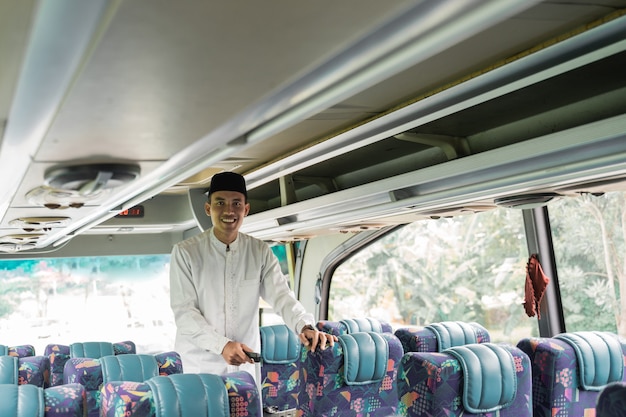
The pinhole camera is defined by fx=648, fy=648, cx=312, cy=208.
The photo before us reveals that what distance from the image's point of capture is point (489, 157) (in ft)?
10.2

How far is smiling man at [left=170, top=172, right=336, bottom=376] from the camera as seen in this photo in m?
3.46

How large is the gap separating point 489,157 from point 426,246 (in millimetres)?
3881

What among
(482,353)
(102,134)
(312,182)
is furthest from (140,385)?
(312,182)

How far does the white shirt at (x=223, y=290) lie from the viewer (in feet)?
11.3

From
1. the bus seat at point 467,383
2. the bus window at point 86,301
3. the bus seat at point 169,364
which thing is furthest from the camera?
the bus window at point 86,301

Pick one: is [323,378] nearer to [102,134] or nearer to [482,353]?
[482,353]

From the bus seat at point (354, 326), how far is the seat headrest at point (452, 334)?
4.61 ft

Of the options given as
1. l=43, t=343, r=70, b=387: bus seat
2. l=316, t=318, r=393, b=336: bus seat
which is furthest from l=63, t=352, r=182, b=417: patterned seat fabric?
l=316, t=318, r=393, b=336: bus seat

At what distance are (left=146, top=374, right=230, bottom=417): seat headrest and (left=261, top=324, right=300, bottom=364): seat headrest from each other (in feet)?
11.2

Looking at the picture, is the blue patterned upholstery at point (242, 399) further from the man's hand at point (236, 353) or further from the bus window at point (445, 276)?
the bus window at point (445, 276)

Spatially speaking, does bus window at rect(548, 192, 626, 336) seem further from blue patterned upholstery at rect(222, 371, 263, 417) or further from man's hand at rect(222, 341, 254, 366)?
blue patterned upholstery at rect(222, 371, 263, 417)

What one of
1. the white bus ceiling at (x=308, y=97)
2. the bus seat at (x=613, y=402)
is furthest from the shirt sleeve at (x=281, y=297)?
the bus seat at (x=613, y=402)

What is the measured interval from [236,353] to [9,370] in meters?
2.06

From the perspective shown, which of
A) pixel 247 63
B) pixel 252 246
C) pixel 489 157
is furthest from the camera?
pixel 252 246
